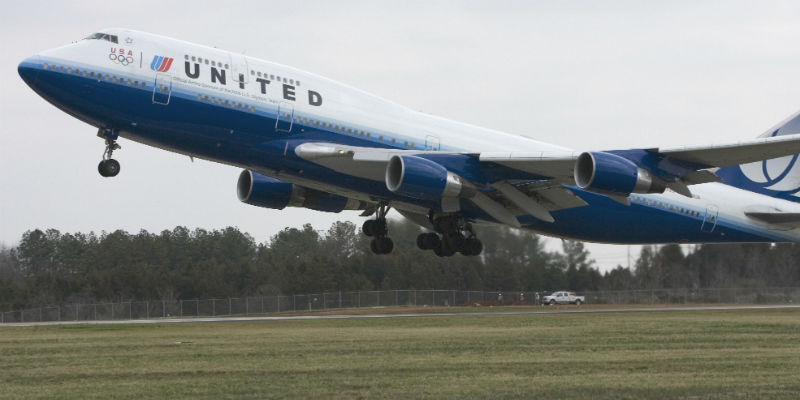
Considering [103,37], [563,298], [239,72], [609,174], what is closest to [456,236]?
[609,174]

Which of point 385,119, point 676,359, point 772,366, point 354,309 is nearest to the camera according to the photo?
point 772,366

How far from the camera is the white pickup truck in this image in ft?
206

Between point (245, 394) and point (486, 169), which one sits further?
point (486, 169)

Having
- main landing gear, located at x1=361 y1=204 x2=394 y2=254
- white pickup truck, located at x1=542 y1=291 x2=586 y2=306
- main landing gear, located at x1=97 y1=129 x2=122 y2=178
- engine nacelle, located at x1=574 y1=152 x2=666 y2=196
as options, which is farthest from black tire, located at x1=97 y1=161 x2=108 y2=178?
white pickup truck, located at x1=542 y1=291 x2=586 y2=306

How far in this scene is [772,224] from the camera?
42438 mm

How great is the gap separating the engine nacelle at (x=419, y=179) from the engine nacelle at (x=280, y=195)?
276 inches

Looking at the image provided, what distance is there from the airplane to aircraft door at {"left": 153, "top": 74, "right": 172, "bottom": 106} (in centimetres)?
3

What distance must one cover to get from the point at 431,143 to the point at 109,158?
10.3m

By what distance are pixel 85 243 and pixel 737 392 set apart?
50655 millimetres

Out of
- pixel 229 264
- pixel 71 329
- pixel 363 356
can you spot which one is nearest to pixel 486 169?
pixel 363 356

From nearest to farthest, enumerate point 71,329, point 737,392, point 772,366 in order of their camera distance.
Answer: point 737,392, point 772,366, point 71,329

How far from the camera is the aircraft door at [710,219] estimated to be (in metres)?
41.2

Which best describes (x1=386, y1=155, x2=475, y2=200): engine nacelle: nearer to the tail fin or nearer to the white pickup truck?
the tail fin

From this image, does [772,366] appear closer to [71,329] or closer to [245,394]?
[245,394]
